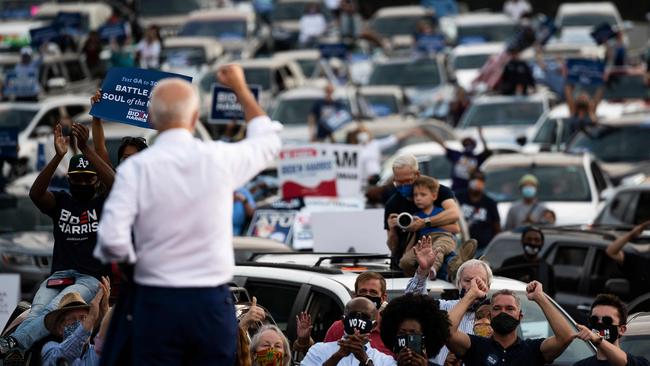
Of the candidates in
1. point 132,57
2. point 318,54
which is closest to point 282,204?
point 132,57

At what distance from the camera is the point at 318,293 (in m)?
11.8

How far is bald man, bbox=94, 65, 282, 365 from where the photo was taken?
24.1 ft

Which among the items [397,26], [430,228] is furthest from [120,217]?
[397,26]

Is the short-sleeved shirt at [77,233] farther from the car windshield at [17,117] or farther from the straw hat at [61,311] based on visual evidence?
the car windshield at [17,117]

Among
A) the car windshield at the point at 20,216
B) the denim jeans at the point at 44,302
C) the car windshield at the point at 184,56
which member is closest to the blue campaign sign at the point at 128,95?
the denim jeans at the point at 44,302

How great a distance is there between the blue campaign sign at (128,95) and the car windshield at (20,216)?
9.97 metres

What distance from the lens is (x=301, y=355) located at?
1115 centimetres

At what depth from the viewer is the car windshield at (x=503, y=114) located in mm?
30688

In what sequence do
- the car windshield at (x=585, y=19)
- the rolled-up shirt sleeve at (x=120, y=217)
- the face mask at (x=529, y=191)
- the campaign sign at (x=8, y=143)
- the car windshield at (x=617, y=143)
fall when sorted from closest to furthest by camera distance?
1. the rolled-up shirt sleeve at (x=120, y=217)
2. the face mask at (x=529, y=191)
3. the campaign sign at (x=8, y=143)
4. the car windshield at (x=617, y=143)
5. the car windshield at (x=585, y=19)

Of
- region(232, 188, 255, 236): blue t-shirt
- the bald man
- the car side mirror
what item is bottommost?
region(232, 188, 255, 236): blue t-shirt

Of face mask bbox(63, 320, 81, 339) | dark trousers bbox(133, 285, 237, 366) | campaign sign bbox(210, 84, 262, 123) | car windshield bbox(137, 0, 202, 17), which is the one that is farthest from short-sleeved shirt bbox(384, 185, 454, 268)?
car windshield bbox(137, 0, 202, 17)

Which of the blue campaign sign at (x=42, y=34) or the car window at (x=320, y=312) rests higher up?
the car window at (x=320, y=312)

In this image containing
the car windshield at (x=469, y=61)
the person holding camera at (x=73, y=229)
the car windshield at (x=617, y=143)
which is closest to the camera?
the person holding camera at (x=73, y=229)

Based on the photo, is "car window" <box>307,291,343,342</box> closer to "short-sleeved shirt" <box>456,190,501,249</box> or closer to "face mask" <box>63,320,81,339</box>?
"face mask" <box>63,320,81,339</box>
